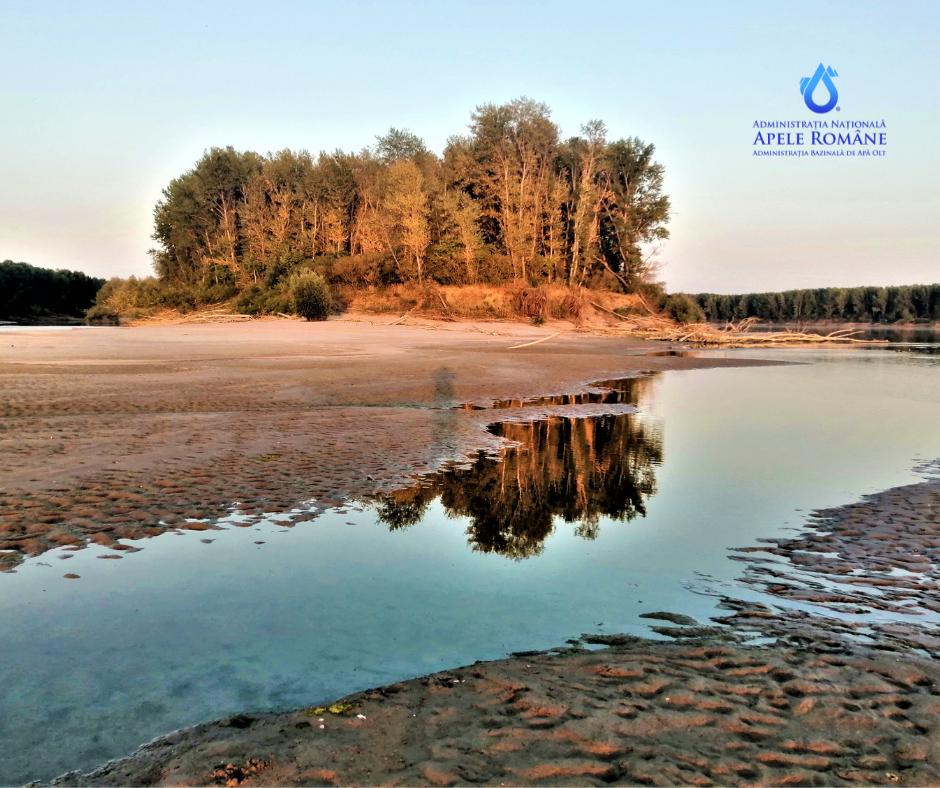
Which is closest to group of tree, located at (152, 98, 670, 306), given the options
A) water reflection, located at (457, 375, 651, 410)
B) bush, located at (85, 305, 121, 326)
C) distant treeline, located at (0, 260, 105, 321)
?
bush, located at (85, 305, 121, 326)

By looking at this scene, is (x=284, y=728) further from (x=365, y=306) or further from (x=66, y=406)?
(x=365, y=306)

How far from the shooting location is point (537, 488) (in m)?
6.90

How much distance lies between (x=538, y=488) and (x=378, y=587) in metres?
3.05

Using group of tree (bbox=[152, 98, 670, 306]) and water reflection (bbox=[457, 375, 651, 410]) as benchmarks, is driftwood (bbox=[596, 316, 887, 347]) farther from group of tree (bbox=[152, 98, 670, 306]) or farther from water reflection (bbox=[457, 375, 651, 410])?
water reflection (bbox=[457, 375, 651, 410])

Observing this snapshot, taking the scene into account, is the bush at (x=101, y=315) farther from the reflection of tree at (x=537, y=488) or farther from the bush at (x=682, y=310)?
the reflection of tree at (x=537, y=488)

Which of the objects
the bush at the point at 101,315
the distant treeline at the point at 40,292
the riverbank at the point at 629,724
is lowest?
the riverbank at the point at 629,724

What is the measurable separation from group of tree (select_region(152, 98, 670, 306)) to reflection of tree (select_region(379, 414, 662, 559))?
32271mm

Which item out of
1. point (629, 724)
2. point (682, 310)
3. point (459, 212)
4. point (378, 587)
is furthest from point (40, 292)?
point (629, 724)

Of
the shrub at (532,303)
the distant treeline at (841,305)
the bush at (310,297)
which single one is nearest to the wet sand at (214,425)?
the bush at (310,297)

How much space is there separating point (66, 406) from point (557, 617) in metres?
9.63

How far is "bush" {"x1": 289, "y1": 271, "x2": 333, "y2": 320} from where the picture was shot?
34.5 meters

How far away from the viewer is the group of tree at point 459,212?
136ft

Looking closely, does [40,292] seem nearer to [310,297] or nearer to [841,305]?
[310,297]

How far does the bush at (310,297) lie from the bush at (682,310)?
24165 mm
